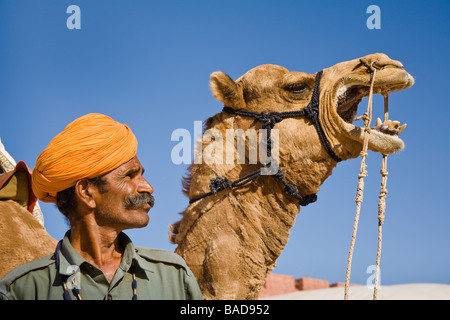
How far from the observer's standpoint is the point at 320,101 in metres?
4.48

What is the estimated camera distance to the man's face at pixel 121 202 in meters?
2.70

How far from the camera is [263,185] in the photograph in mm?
4391

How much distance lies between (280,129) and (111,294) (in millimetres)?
2247

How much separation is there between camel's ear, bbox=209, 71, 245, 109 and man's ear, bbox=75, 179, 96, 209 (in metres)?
1.97

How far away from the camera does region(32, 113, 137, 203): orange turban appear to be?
269 cm

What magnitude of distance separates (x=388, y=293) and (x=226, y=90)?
17700 millimetres

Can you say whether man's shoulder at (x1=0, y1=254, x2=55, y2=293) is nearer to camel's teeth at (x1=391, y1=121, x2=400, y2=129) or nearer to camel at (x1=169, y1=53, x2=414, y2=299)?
camel at (x1=169, y1=53, x2=414, y2=299)

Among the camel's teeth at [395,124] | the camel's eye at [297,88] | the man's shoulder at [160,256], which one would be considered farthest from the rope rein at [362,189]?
the man's shoulder at [160,256]

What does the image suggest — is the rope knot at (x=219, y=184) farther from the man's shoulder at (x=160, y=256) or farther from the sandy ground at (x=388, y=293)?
the sandy ground at (x=388, y=293)

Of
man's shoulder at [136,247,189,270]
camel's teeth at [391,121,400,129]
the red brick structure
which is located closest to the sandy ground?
the red brick structure

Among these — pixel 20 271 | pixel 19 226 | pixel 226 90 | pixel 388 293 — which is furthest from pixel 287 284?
pixel 20 271
